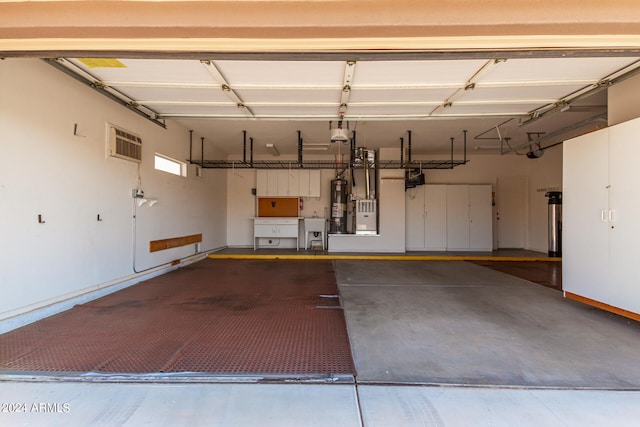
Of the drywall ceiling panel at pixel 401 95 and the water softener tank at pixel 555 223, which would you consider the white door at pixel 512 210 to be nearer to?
the water softener tank at pixel 555 223

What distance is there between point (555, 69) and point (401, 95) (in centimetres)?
158

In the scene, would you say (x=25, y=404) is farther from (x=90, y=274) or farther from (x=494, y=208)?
(x=494, y=208)

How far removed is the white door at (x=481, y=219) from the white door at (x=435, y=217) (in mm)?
735

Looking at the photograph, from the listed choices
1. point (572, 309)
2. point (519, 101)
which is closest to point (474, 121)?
point (519, 101)

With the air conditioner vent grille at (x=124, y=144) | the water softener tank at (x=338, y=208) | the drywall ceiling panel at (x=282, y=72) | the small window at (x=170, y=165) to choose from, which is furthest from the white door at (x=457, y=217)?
the air conditioner vent grille at (x=124, y=144)

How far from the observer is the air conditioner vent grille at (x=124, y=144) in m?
4.01

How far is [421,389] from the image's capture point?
1.84 m

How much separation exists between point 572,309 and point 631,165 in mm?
1711

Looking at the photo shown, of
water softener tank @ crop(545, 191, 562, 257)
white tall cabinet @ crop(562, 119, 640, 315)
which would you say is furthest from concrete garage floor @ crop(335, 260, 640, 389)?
water softener tank @ crop(545, 191, 562, 257)

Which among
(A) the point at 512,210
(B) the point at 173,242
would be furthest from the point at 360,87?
(A) the point at 512,210

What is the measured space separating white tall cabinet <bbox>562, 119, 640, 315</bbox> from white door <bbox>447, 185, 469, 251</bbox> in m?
4.76

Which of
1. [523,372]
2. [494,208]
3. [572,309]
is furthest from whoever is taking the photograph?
[494,208]

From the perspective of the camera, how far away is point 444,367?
2113 mm

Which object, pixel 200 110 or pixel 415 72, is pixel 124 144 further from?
pixel 415 72
